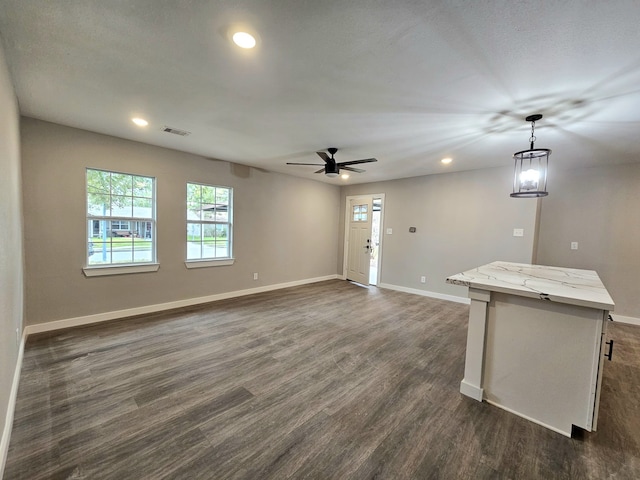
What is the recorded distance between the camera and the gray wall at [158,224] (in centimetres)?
315

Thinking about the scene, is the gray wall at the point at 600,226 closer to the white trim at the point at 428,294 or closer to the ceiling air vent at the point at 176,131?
the white trim at the point at 428,294

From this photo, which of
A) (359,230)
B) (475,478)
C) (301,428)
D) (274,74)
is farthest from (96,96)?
(359,230)

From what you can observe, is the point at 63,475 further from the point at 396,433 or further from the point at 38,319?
the point at 38,319

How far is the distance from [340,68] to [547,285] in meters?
2.26

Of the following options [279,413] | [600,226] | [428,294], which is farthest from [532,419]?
[600,226]

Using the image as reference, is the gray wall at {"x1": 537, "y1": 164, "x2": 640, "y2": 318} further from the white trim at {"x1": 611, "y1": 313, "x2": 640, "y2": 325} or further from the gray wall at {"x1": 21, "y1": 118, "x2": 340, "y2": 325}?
the gray wall at {"x1": 21, "y1": 118, "x2": 340, "y2": 325}

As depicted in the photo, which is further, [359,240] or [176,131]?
[359,240]

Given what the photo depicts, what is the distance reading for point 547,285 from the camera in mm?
2080

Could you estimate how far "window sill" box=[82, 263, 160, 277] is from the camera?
3492mm

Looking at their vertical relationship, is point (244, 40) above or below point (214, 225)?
above

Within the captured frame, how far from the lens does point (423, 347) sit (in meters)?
3.10

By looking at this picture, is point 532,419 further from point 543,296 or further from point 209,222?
point 209,222

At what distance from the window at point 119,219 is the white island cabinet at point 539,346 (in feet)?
13.4

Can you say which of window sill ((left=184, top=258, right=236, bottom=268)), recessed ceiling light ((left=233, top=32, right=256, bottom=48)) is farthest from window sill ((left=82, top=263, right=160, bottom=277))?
recessed ceiling light ((left=233, top=32, right=256, bottom=48))
